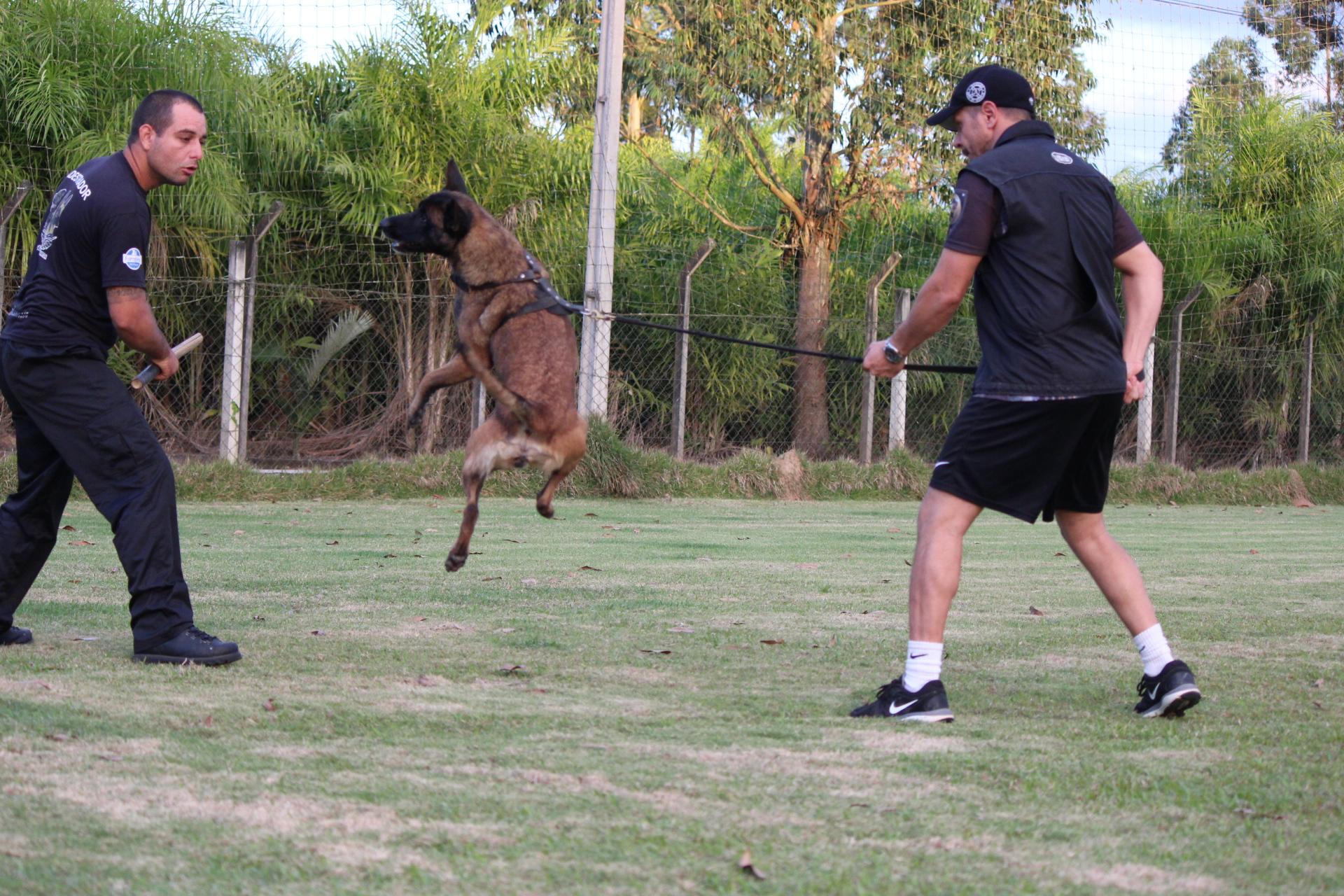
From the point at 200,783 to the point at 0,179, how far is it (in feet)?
35.5

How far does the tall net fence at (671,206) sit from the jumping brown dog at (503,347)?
23.5 ft

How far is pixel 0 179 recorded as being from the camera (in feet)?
39.6

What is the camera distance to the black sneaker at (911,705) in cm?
390

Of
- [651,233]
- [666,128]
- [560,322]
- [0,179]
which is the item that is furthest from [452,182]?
[666,128]

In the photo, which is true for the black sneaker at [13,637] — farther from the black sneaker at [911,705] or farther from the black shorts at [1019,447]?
the black shorts at [1019,447]

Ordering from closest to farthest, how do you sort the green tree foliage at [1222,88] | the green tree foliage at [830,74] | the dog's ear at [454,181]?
the dog's ear at [454,181] → the green tree foliage at [830,74] → the green tree foliage at [1222,88]

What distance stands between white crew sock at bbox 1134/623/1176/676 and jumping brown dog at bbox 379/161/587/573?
212cm

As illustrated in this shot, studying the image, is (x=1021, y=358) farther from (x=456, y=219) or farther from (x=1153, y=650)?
(x=456, y=219)

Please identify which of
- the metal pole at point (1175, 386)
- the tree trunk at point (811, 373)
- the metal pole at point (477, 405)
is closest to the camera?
the metal pole at point (477, 405)

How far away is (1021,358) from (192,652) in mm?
2822

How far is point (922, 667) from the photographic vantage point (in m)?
3.94

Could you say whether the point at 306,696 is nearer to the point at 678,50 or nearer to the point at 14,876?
the point at 14,876

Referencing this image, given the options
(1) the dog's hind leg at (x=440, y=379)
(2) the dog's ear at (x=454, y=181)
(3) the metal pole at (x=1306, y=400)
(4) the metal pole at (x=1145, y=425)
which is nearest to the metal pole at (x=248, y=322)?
(2) the dog's ear at (x=454, y=181)

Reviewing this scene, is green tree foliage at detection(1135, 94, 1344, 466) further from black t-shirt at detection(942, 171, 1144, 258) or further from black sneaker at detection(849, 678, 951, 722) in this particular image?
black sneaker at detection(849, 678, 951, 722)
